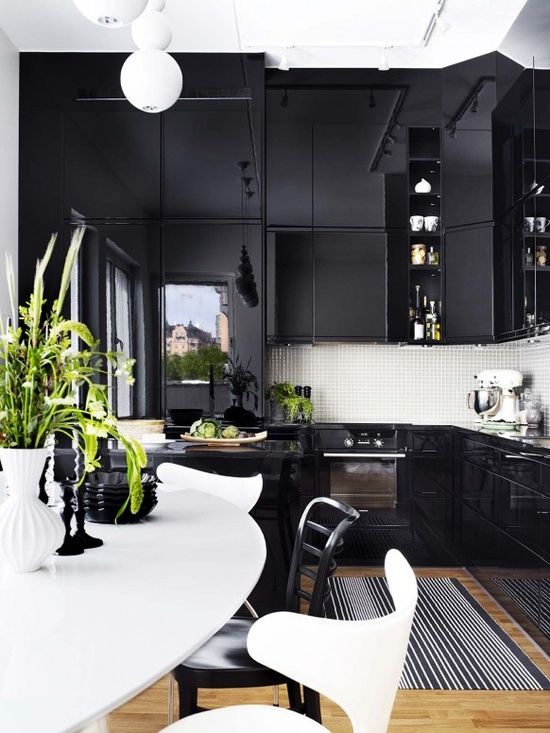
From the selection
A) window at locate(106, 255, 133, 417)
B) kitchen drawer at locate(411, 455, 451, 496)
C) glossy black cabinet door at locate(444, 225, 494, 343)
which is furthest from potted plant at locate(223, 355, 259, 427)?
glossy black cabinet door at locate(444, 225, 494, 343)

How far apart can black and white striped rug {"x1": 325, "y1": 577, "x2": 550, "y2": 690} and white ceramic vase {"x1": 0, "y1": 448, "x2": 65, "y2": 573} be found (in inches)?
73.8

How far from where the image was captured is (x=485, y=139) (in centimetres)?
456

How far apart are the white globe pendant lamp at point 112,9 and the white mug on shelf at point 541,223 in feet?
8.50

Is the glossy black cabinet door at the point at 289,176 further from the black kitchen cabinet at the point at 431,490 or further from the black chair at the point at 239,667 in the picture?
the black chair at the point at 239,667

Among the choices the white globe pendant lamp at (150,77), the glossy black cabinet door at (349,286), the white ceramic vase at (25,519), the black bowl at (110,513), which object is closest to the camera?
the white ceramic vase at (25,519)

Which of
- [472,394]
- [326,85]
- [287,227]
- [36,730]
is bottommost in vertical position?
[36,730]

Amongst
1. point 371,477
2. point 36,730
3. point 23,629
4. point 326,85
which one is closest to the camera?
point 36,730

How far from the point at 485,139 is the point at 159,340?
8.33 ft

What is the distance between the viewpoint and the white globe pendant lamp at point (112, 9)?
168cm

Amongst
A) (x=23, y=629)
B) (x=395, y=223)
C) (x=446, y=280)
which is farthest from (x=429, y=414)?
(x=23, y=629)

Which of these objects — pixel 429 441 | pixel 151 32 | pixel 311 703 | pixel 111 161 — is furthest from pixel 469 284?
pixel 311 703

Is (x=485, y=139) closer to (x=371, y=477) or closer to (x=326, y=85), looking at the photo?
(x=326, y=85)

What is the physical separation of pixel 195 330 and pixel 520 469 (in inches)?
92.5

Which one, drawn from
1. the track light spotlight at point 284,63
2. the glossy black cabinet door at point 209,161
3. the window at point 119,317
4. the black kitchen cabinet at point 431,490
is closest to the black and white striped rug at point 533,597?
the black kitchen cabinet at point 431,490
